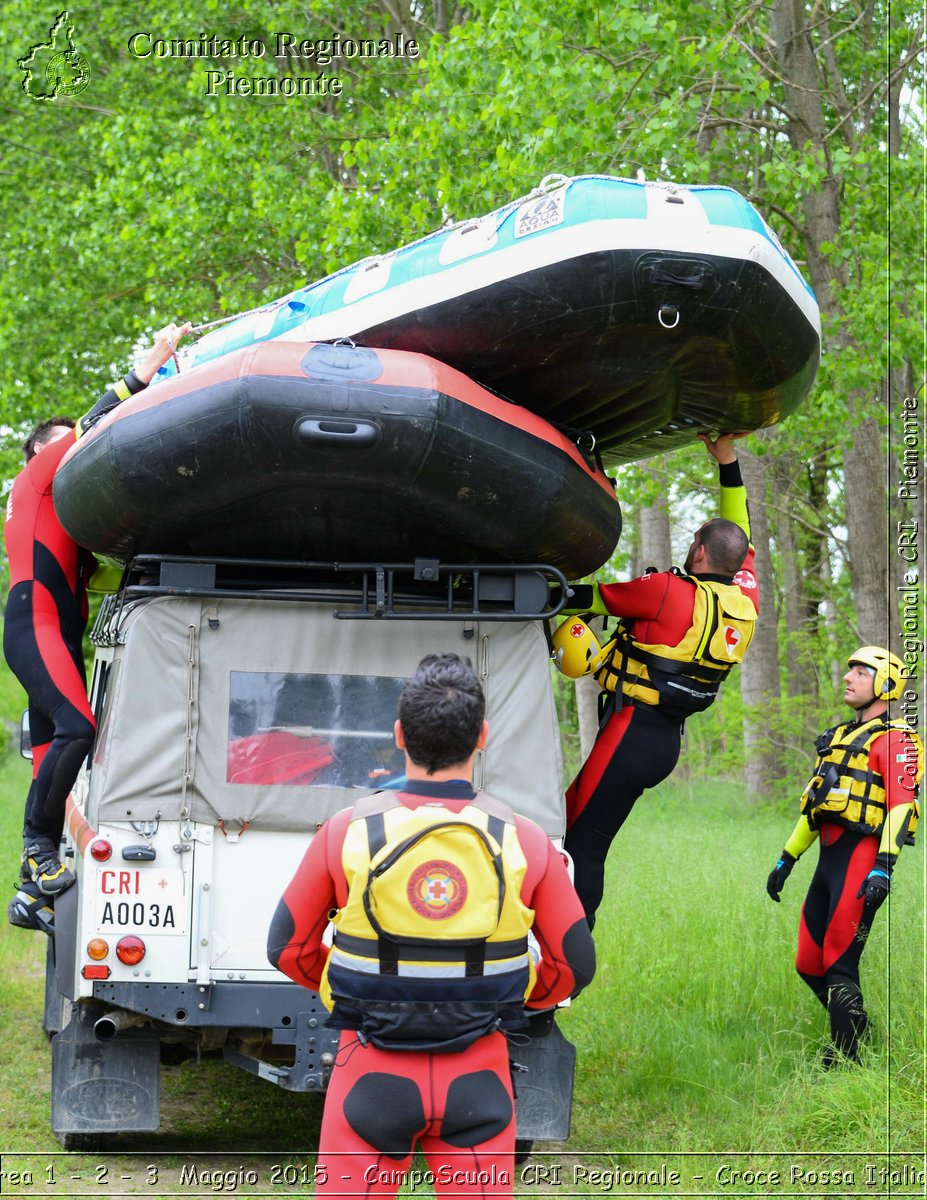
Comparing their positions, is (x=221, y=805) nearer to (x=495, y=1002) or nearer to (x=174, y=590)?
(x=174, y=590)

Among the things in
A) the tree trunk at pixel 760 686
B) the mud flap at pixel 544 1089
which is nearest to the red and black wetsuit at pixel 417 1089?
the mud flap at pixel 544 1089

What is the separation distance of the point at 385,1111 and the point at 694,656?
3156 millimetres

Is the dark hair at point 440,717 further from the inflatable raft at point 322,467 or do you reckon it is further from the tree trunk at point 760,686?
the tree trunk at point 760,686

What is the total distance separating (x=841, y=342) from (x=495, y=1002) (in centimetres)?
998

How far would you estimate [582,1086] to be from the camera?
23.0ft

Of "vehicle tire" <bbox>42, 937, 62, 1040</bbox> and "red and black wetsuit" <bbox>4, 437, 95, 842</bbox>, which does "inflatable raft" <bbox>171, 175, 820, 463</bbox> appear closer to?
"red and black wetsuit" <bbox>4, 437, 95, 842</bbox>

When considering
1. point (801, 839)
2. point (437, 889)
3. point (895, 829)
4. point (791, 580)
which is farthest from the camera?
point (791, 580)

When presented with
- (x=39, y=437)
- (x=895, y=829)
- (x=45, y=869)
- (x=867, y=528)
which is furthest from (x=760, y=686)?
(x=45, y=869)

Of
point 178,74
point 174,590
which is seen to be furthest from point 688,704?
point 178,74

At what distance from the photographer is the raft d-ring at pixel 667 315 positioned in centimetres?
519

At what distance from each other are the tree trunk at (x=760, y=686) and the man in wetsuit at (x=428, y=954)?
14688mm

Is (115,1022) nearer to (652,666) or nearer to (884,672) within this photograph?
(652,666)

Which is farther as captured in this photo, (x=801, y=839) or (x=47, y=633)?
(x=801, y=839)

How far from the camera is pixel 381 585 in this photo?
5391 mm
